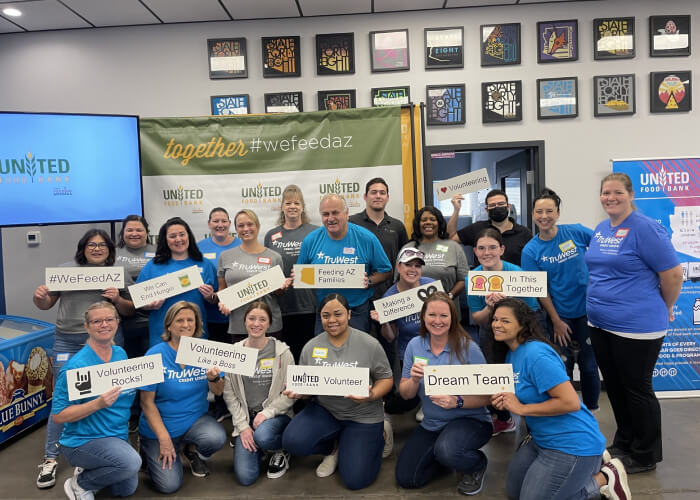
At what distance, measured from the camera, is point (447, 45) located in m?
4.50

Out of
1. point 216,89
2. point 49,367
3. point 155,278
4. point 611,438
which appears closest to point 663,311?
point 611,438

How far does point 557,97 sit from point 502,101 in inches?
19.6

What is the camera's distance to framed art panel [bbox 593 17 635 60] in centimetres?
439

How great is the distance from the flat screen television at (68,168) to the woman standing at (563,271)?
10.9 ft

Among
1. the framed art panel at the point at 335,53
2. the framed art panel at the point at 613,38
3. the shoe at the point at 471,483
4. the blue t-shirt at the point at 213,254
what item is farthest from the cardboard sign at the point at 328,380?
the framed art panel at the point at 613,38

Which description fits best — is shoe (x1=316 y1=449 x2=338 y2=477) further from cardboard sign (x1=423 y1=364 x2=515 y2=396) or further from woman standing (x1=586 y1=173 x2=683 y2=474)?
woman standing (x1=586 y1=173 x2=683 y2=474)

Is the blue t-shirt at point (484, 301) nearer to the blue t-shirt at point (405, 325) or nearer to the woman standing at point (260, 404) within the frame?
the blue t-shirt at point (405, 325)

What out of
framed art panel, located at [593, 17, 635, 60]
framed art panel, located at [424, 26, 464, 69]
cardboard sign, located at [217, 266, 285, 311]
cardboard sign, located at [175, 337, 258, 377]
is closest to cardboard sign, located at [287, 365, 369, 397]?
cardboard sign, located at [175, 337, 258, 377]

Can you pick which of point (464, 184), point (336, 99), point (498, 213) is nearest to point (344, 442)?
point (498, 213)

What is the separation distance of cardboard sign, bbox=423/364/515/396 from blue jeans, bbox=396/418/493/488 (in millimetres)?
299

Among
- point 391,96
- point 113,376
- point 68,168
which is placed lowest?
point 113,376

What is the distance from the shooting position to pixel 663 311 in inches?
105

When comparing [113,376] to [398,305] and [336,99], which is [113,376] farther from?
[336,99]

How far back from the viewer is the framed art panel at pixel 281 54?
458 centimetres
